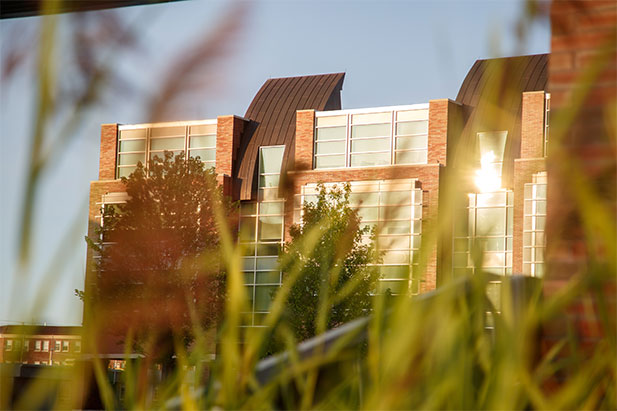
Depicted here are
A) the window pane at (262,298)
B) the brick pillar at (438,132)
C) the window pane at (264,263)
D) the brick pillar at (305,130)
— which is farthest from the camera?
the window pane at (264,263)

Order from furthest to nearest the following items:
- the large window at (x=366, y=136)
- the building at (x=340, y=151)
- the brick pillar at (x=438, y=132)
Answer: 1. the large window at (x=366, y=136)
2. the brick pillar at (x=438, y=132)
3. the building at (x=340, y=151)

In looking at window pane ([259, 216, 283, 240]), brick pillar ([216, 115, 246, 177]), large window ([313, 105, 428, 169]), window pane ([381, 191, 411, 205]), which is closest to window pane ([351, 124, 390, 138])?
large window ([313, 105, 428, 169])

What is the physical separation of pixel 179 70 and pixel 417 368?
0.40 m

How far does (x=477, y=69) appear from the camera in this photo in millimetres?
26969

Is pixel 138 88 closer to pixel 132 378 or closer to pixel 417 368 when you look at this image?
pixel 417 368

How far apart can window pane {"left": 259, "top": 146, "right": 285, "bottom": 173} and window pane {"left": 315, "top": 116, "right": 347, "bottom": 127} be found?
1.72 metres

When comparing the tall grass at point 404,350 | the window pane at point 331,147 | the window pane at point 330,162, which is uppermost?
the window pane at point 331,147

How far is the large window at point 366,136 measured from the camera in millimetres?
24641

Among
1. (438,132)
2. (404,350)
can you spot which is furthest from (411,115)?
(404,350)

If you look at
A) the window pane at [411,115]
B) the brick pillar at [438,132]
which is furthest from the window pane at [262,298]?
the window pane at [411,115]

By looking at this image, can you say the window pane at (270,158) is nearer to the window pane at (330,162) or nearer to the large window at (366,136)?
the large window at (366,136)

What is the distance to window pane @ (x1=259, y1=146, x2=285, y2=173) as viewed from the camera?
2680 centimetres

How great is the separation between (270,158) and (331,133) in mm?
2515

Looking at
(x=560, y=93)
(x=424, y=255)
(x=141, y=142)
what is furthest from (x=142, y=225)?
(x=560, y=93)
